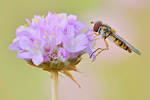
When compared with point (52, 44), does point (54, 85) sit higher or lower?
lower

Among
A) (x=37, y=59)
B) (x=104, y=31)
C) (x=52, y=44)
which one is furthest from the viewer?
(x=104, y=31)

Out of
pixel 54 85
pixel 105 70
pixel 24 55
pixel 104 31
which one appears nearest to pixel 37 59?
pixel 24 55

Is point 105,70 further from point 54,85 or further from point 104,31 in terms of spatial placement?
point 54,85

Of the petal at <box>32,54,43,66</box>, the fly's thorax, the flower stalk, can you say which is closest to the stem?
the flower stalk

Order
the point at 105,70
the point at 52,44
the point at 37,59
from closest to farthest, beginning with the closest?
the point at 37,59 → the point at 52,44 → the point at 105,70

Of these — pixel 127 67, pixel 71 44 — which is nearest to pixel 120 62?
pixel 127 67

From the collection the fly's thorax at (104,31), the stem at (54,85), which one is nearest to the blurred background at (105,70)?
the fly's thorax at (104,31)

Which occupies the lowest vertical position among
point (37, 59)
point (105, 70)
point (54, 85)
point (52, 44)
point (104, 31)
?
point (54, 85)

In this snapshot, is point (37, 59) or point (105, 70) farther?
point (105, 70)
